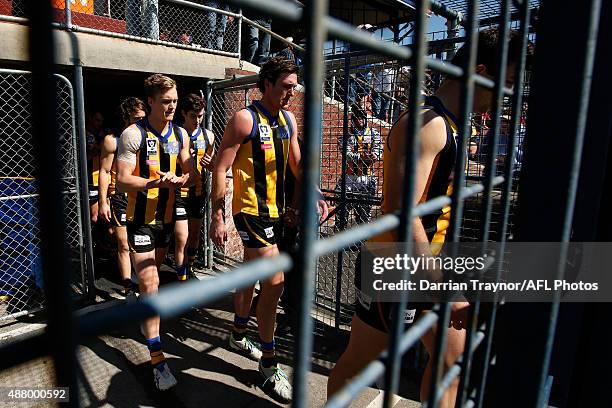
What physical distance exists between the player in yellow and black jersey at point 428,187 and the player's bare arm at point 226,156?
1330mm

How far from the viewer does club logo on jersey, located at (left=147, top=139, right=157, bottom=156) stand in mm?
3616

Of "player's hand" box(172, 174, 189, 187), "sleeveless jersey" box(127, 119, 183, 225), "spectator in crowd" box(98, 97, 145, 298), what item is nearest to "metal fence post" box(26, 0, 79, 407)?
"player's hand" box(172, 174, 189, 187)

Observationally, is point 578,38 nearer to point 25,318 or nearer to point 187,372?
point 187,372

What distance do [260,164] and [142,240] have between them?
1.17 m

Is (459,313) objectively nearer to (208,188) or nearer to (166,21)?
(208,188)

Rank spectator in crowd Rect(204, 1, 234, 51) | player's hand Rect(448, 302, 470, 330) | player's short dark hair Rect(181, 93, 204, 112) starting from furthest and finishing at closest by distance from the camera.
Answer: spectator in crowd Rect(204, 1, 234, 51) → player's short dark hair Rect(181, 93, 204, 112) → player's hand Rect(448, 302, 470, 330)

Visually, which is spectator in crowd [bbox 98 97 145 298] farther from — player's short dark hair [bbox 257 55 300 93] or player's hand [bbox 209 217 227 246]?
player's short dark hair [bbox 257 55 300 93]

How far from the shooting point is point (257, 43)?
339 inches

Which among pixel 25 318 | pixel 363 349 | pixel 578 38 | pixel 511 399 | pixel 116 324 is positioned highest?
pixel 578 38

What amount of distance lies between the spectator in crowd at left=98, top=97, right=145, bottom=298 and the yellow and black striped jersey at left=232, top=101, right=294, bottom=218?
4.66 feet

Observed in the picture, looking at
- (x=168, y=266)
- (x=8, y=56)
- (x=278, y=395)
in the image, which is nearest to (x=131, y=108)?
(x=8, y=56)

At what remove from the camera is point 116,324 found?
41 cm

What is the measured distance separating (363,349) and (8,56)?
5381 mm

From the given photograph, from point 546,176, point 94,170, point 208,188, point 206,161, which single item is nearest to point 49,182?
point 546,176
